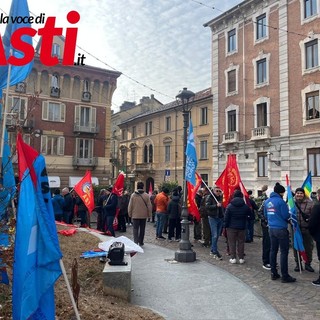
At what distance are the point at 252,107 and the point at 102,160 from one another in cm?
1846

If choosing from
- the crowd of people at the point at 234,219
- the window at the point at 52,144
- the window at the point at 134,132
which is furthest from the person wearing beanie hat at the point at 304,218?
the window at the point at 134,132

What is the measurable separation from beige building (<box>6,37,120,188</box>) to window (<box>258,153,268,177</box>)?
17.5 metres

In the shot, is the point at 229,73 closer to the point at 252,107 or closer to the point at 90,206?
the point at 252,107

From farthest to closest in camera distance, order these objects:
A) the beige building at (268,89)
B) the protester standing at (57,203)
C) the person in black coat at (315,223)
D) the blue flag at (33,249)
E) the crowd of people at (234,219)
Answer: the beige building at (268,89) < the protester standing at (57,203) < the crowd of people at (234,219) < the person in black coat at (315,223) < the blue flag at (33,249)

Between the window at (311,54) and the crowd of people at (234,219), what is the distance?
15529mm

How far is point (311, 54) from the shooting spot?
24125 mm

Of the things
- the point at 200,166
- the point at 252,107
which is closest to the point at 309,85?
the point at 252,107

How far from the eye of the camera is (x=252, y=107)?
28359 millimetres

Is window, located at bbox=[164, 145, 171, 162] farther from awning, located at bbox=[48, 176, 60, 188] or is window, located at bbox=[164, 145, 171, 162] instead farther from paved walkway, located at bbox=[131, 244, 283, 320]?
paved walkway, located at bbox=[131, 244, 283, 320]

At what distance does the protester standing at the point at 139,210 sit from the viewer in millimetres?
10969

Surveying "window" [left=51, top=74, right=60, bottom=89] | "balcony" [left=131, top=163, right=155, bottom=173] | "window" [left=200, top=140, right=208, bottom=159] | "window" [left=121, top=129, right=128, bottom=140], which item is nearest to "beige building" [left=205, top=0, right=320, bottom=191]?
"window" [left=200, top=140, right=208, bottom=159]

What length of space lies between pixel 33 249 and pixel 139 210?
24.2ft

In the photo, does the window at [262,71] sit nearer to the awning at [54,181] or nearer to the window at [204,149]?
the window at [204,149]

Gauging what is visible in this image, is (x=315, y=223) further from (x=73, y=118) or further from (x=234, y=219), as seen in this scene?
(x=73, y=118)
